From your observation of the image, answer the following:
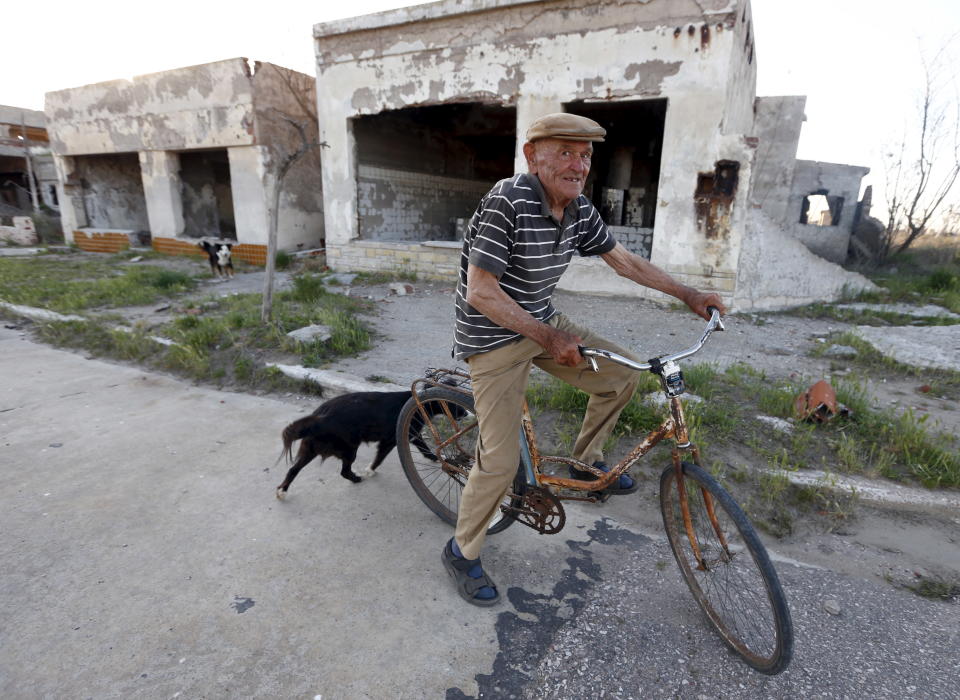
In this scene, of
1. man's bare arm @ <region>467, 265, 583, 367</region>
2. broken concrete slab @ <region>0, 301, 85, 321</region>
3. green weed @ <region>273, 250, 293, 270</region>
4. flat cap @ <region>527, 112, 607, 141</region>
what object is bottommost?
broken concrete slab @ <region>0, 301, 85, 321</region>

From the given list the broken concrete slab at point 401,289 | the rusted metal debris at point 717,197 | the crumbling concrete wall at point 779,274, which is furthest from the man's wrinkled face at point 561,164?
the broken concrete slab at point 401,289

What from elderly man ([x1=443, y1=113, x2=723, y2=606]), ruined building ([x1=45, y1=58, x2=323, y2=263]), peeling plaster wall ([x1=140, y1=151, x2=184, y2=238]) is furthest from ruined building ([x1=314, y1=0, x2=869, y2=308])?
elderly man ([x1=443, y1=113, x2=723, y2=606])

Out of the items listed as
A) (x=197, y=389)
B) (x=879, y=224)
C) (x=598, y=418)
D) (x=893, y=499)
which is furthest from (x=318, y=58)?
(x=879, y=224)

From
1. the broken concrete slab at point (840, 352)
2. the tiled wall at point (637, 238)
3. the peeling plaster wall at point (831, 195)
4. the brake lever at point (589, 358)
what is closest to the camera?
the brake lever at point (589, 358)

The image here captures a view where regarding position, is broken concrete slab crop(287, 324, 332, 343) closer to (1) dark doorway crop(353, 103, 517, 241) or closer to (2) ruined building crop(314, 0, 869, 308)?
(2) ruined building crop(314, 0, 869, 308)

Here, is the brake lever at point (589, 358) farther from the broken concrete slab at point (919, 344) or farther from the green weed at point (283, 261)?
the green weed at point (283, 261)

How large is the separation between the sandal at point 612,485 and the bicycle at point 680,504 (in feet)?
0.15

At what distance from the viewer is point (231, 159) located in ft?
37.1

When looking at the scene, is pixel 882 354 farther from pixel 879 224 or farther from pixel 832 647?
pixel 879 224

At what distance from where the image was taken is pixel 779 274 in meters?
7.46

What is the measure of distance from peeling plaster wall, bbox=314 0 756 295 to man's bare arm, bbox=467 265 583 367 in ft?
20.4

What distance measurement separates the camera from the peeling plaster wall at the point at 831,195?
12.1 metres

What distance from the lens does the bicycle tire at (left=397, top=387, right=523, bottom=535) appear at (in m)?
2.45

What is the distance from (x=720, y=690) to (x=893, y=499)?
5.73 feet
